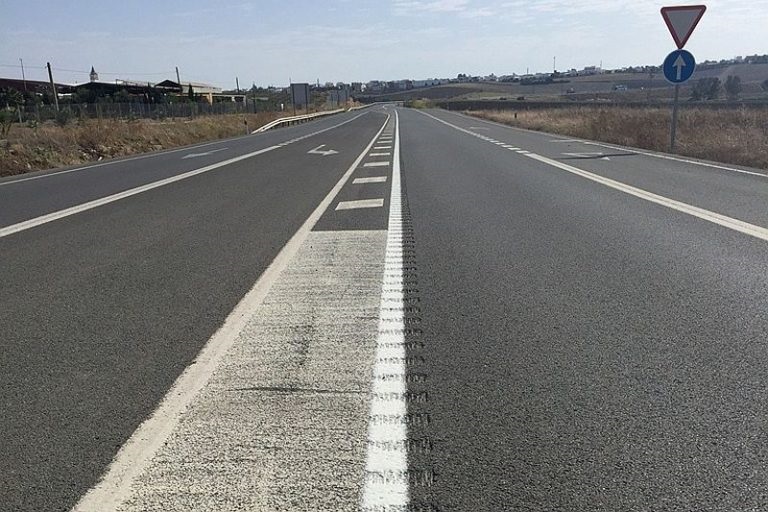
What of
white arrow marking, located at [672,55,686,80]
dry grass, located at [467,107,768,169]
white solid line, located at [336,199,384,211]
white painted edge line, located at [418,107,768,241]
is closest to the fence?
dry grass, located at [467,107,768,169]

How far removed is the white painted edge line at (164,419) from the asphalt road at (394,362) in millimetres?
17

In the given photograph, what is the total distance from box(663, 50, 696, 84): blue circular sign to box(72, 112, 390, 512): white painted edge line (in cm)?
1496

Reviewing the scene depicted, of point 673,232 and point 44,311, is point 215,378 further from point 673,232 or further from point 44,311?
point 673,232

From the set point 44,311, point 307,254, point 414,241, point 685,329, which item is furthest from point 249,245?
point 685,329

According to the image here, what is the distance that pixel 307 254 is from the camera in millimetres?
6980

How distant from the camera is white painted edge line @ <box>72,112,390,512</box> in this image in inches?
105

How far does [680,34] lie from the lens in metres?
17.0

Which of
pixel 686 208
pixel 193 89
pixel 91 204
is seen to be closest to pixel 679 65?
pixel 686 208

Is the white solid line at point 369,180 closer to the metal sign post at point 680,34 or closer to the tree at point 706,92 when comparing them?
the metal sign post at point 680,34

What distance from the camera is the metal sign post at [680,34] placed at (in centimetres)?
1667

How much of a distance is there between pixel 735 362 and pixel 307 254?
14.0 feet

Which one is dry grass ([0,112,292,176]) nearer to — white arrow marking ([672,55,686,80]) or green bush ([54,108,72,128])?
green bush ([54,108,72,128])

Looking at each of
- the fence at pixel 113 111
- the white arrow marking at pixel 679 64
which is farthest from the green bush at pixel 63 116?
the white arrow marking at pixel 679 64

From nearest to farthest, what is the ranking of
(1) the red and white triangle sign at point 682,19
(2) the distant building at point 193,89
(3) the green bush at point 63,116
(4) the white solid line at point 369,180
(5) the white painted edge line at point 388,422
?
(5) the white painted edge line at point 388,422, (4) the white solid line at point 369,180, (1) the red and white triangle sign at point 682,19, (3) the green bush at point 63,116, (2) the distant building at point 193,89
